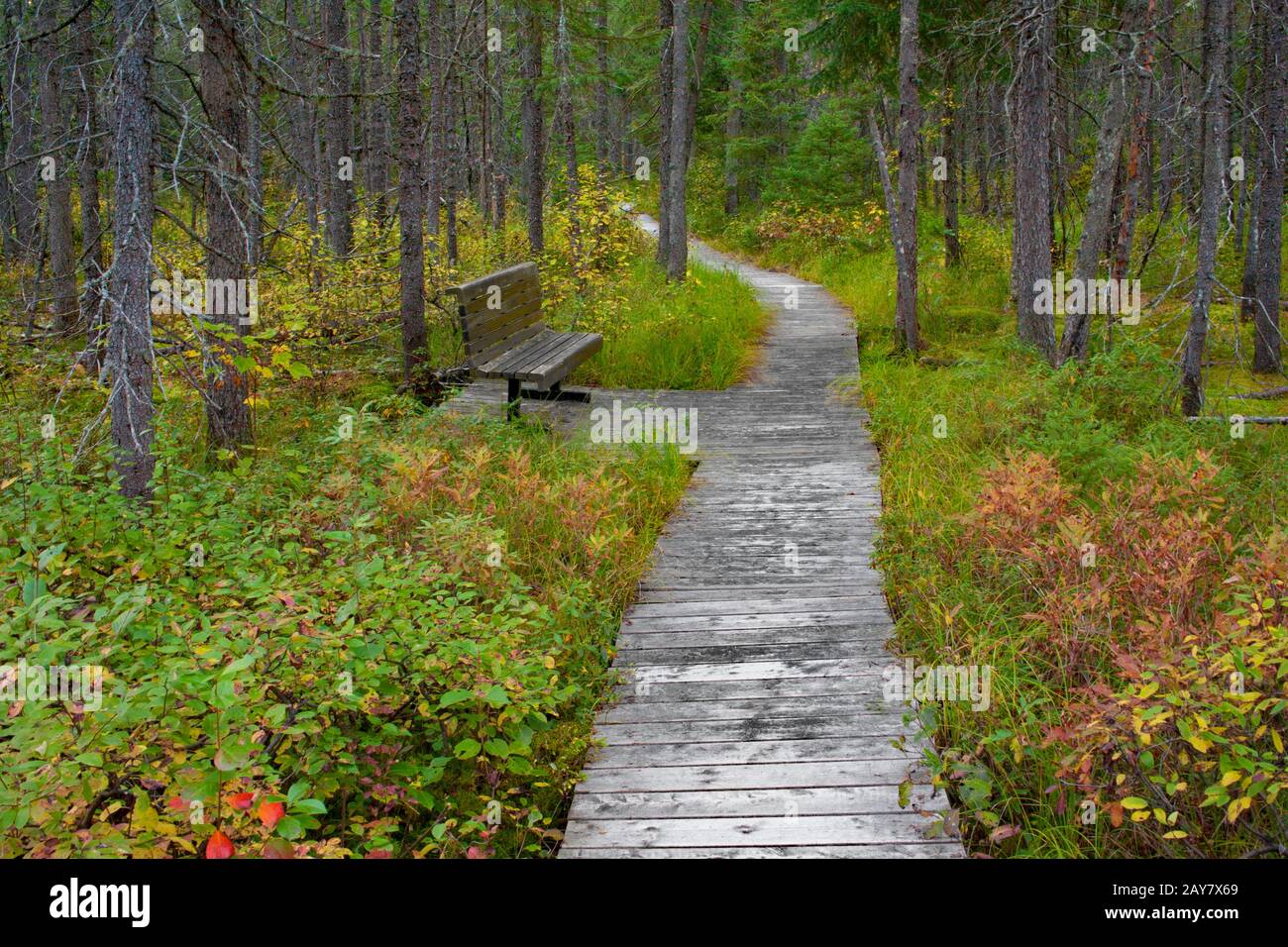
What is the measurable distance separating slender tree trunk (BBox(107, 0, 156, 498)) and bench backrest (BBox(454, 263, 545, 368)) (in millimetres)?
3160

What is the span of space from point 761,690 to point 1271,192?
413 inches

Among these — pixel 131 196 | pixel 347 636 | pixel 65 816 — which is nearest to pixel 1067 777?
pixel 347 636

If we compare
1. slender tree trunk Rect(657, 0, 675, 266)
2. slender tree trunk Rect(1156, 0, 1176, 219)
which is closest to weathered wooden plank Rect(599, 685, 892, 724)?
slender tree trunk Rect(1156, 0, 1176, 219)

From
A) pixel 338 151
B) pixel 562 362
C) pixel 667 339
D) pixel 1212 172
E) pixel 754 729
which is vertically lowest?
pixel 754 729

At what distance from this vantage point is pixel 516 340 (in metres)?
10.2

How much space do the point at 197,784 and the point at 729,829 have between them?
80.1 inches

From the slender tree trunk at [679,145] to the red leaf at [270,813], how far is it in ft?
46.4

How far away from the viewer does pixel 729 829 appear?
12.8 ft

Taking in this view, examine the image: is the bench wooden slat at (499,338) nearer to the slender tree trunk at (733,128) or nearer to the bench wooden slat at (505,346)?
the bench wooden slat at (505,346)

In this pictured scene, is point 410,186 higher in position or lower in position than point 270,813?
higher

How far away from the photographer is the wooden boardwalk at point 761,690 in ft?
12.9

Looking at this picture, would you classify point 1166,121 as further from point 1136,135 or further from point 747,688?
point 747,688

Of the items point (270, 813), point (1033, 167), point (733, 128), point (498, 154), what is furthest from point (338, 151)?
point (733, 128)

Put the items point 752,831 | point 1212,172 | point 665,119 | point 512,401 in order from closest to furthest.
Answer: point 752,831 < point 1212,172 < point 512,401 < point 665,119
